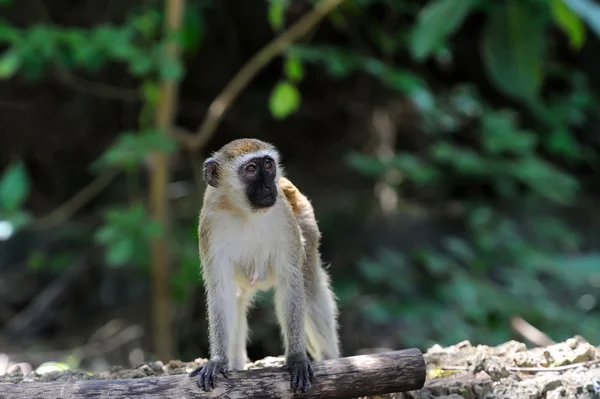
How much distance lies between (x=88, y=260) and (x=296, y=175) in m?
2.99

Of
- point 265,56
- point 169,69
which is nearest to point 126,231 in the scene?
point 169,69

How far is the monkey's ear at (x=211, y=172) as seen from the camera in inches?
167

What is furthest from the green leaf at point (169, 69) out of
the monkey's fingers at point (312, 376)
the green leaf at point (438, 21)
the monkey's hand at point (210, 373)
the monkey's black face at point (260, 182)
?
the monkey's fingers at point (312, 376)

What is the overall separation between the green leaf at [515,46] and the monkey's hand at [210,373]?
4119 millimetres

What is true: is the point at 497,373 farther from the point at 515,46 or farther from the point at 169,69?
the point at 169,69

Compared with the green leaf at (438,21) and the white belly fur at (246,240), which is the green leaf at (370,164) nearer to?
the green leaf at (438,21)

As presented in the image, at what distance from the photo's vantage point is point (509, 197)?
29.8 ft

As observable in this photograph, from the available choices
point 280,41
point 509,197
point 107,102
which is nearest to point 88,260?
point 107,102

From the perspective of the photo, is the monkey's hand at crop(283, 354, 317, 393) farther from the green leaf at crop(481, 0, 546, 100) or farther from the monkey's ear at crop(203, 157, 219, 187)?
the green leaf at crop(481, 0, 546, 100)

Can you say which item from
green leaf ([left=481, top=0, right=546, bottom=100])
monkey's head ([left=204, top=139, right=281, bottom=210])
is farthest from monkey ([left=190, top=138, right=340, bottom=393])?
green leaf ([left=481, top=0, right=546, bottom=100])

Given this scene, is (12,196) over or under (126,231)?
over

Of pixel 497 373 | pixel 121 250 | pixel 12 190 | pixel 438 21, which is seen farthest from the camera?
pixel 121 250

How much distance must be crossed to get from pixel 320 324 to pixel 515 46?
3.30 m

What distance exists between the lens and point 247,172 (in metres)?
4.12
